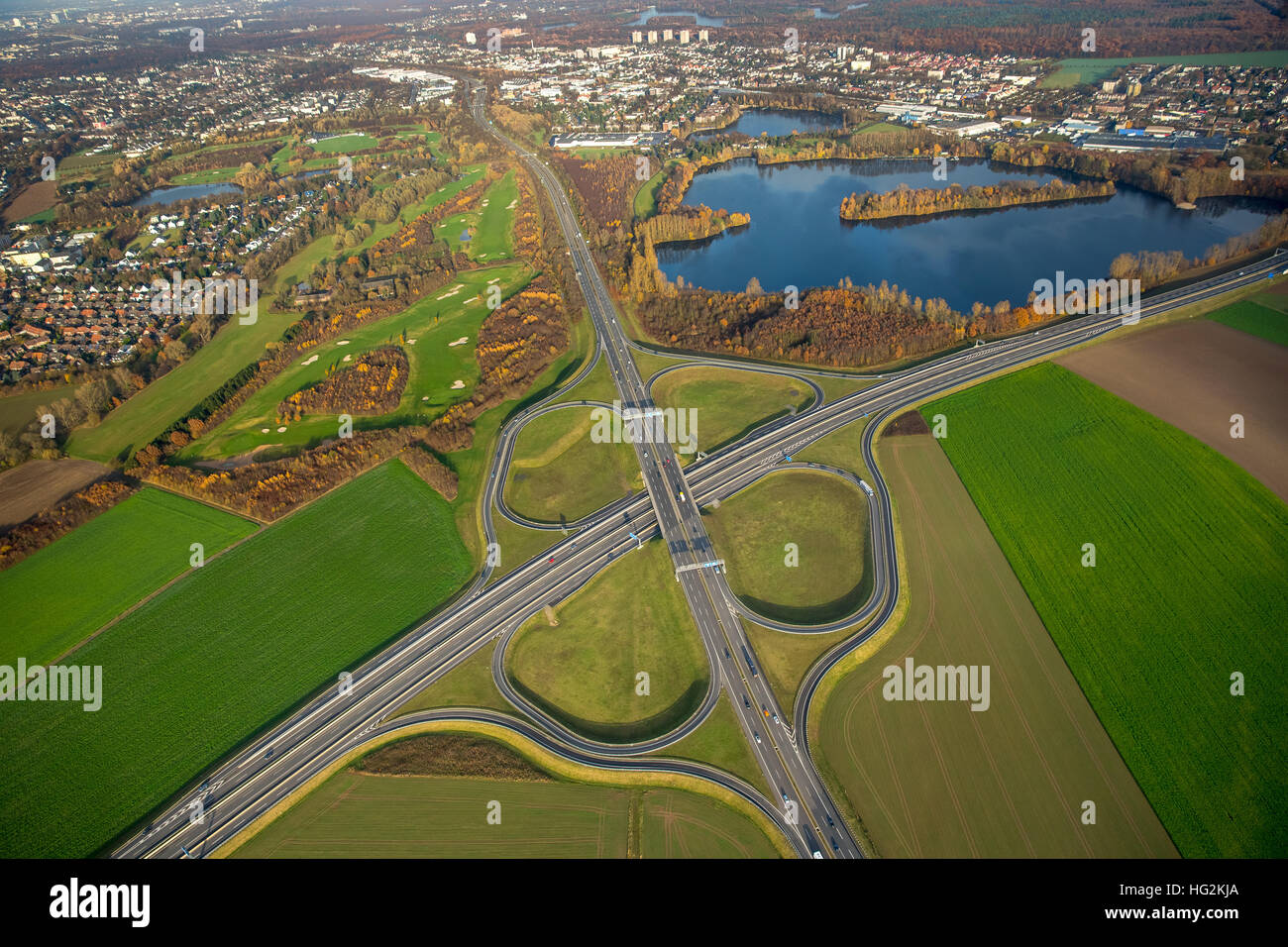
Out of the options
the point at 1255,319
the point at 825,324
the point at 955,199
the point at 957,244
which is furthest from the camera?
the point at 955,199

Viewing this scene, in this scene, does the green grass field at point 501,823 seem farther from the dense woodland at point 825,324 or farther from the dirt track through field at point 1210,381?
the dense woodland at point 825,324

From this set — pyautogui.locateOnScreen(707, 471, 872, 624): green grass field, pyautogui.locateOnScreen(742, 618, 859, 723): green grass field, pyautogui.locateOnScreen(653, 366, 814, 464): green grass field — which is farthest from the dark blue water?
pyautogui.locateOnScreen(742, 618, 859, 723): green grass field

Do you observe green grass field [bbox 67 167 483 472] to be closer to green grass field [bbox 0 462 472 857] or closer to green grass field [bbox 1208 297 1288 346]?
green grass field [bbox 0 462 472 857]

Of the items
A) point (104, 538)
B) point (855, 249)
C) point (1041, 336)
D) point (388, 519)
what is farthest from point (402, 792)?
point (855, 249)

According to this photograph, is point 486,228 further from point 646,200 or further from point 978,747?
point 978,747

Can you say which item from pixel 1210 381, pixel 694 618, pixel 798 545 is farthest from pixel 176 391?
pixel 1210 381

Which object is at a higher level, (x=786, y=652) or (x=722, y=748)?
(x=786, y=652)

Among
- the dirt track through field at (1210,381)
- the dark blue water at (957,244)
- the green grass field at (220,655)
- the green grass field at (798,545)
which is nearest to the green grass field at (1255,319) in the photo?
the dirt track through field at (1210,381)
